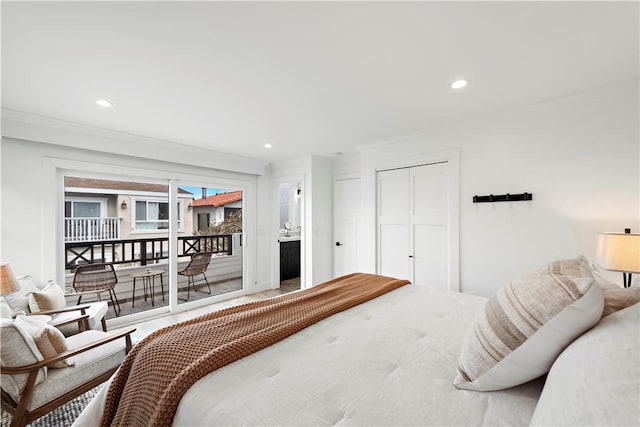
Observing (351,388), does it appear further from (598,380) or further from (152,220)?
(152,220)

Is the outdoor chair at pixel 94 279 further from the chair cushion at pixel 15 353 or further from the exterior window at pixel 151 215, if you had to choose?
the chair cushion at pixel 15 353

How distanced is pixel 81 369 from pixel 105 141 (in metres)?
2.48

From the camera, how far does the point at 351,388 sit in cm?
96

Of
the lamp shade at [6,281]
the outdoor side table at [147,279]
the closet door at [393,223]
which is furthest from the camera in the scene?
the outdoor side table at [147,279]

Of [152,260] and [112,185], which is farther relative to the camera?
[152,260]

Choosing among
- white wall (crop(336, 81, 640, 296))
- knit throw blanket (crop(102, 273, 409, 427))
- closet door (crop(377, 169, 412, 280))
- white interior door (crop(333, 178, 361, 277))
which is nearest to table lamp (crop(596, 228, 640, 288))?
white wall (crop(336, 81, 640, 296))

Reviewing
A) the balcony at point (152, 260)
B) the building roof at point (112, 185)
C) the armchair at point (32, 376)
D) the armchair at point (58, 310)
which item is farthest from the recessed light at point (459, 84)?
the balcony at point (152, 260)

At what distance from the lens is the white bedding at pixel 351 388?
0.84 m

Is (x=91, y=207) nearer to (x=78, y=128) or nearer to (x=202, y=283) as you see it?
(x=78, y=128)

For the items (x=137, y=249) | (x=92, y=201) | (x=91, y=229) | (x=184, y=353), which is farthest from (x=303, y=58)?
(x=137, y=249)

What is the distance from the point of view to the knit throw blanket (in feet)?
3.33

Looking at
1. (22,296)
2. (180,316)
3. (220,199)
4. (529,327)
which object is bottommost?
(180,316)

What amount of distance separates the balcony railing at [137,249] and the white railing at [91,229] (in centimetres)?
6

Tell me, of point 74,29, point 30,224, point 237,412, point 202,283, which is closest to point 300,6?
point 74,29
